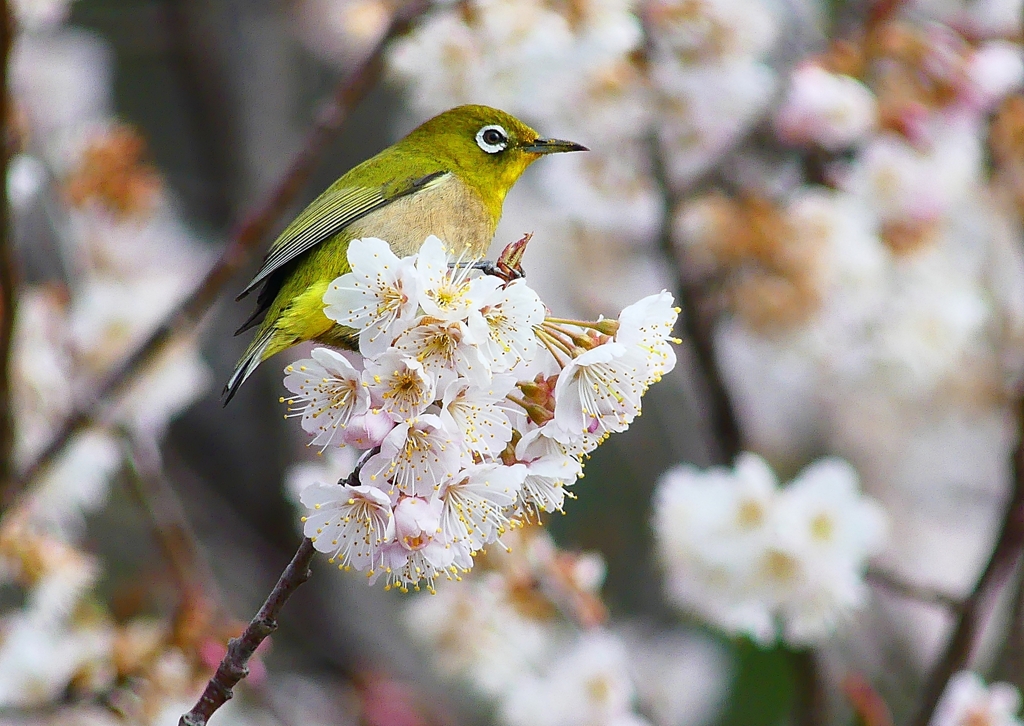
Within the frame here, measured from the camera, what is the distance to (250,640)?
4.34ft

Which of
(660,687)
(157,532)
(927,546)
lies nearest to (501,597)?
(157,532)

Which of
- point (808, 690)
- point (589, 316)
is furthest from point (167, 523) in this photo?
point (589, 316)

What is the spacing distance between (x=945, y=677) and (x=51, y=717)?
6.47 ft

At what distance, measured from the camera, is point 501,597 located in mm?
2828

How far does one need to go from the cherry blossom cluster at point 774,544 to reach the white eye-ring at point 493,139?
1157 millimetres

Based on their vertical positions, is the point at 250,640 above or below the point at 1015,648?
above

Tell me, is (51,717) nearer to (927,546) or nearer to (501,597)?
(501,597)

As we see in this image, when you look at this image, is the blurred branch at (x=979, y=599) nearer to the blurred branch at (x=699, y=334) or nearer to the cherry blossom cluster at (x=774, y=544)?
the cherry blossom cluster at (x=774, y=544)

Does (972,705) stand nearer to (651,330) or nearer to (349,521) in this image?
(651,330)

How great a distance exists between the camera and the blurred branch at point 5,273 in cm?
208

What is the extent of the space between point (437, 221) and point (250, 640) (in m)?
0.98

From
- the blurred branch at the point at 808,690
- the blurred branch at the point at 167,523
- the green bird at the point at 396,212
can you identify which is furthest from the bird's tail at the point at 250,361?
the blurred branch at the point at 808,690

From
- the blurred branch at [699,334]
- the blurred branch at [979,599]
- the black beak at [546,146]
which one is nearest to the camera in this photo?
the black beak at [546,146]

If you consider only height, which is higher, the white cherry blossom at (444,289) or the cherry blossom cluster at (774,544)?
the white cherry blossom at (444,289)
